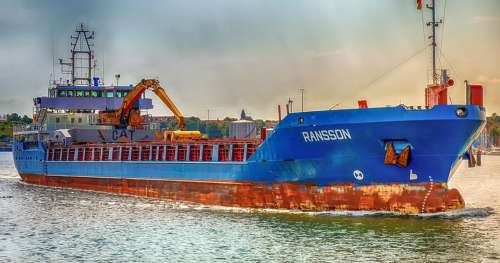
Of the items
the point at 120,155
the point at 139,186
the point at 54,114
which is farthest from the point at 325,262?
the point at 54,114

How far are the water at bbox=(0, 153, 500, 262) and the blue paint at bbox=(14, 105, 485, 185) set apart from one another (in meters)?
1.91

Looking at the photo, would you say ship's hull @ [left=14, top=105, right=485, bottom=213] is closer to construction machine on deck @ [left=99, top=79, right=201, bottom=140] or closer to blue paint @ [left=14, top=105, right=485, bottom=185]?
blue paint @ [left=14, top=105, right=485, bottom=185]

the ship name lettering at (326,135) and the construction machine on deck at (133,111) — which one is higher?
the construction machine on deck at (133,111)

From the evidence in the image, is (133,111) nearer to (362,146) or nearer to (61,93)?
(61,93)

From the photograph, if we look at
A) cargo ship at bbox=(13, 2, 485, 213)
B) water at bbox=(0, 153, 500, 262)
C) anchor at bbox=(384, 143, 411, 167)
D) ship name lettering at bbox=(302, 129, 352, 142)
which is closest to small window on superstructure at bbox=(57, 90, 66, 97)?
cargo ship at bbox=(13, 2, 485, 213)

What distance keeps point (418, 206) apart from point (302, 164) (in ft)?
18.6

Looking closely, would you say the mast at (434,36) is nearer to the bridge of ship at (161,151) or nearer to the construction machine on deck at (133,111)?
the bridge of ship at (161,151)

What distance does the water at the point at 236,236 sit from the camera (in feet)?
78.7

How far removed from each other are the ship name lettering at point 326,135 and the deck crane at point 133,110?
20.9 meters

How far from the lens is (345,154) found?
30.3 meters

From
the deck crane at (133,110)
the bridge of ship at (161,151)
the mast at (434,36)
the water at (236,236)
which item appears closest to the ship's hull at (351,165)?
the bridge of ship at (161,151)

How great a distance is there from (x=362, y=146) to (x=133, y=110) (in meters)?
27.0

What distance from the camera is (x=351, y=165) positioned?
30.3m

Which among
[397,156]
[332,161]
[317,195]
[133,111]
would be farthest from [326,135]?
[133,111]
